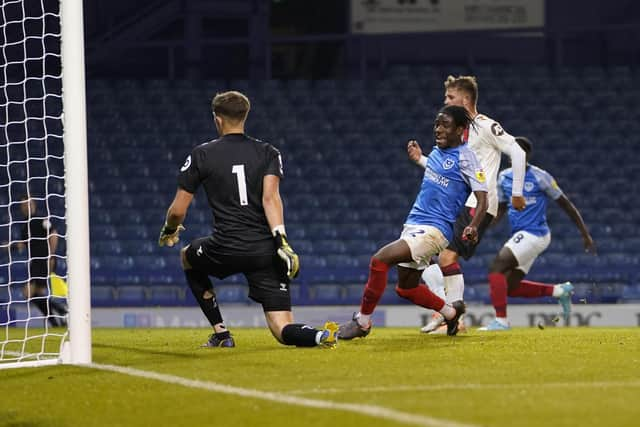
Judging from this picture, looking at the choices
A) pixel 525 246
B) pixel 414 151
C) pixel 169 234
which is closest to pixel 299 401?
pixel 169 234

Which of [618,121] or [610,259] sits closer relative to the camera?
[610,259]

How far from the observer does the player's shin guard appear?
33.8 feet

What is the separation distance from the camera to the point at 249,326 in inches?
725

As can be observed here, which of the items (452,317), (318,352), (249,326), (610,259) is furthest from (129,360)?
(610,259)

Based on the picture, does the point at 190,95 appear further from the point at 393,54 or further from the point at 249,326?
the point at 249,326

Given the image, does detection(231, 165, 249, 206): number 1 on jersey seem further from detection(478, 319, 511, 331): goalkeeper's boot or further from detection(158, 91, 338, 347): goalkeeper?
detection(478, 319, 511, 331): goalkeeper's boot

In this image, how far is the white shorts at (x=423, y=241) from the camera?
8711 millimetres

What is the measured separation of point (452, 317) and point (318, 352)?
6.52ft

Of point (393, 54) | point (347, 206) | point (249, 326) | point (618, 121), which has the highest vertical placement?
point (393, 54)

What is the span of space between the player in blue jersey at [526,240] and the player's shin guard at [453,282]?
1.27 metres

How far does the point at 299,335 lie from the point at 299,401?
100 inches

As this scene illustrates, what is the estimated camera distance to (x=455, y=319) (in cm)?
947

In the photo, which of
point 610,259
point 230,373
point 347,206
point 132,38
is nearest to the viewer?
point 230,373

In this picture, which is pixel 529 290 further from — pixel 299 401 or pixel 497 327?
pixel 299 401
